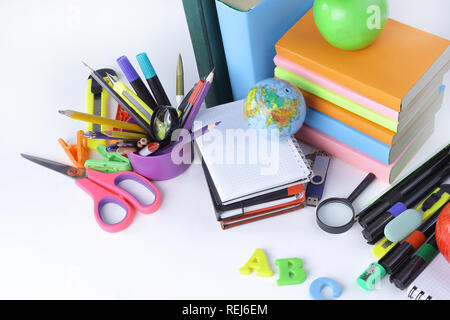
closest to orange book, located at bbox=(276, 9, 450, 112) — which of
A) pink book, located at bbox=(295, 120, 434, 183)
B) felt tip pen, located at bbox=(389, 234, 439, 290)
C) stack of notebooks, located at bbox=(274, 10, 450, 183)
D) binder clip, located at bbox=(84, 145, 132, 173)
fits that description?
stack of notebooks, located at bbox=(274, 10, 450, 183)

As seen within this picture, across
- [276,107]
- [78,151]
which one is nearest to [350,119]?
[276,107]

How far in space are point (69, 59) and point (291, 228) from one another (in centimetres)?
67

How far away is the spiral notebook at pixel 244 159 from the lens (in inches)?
34.0

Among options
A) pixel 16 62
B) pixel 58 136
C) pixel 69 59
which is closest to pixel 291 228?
pixel 58 136

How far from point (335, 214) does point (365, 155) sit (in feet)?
0.40

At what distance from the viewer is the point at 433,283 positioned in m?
0.76

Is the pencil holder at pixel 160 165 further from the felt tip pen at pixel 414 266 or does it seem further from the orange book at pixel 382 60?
the felt tip pen at pixel 414 266

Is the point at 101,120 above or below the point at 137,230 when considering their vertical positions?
above

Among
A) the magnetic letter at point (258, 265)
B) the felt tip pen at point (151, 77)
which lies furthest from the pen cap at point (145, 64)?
the magnetic letter at point (258, 265)

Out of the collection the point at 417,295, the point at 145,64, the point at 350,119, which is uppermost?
the point at 145,64

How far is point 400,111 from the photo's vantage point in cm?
81

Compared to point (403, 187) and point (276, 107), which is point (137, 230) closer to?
point (276, 107)

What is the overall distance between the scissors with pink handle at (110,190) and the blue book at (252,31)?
0.27m

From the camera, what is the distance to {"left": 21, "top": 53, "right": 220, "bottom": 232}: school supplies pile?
90cm
